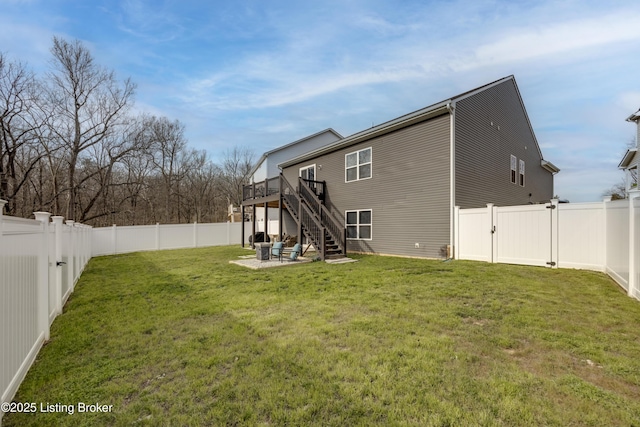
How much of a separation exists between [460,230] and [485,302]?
4943mm

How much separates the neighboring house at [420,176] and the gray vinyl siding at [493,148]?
37 millimetres

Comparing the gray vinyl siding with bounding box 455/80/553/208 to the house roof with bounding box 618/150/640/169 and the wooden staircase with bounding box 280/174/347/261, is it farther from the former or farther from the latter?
the wooden staircase with bounding box 280/174/347/261

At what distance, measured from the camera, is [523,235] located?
7.94 m

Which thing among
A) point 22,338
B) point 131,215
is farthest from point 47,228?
point 131,215

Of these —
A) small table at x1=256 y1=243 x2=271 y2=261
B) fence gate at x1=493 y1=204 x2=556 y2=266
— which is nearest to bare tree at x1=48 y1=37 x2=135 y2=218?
small table at x1=256 y1=243 x2=271 y2=261

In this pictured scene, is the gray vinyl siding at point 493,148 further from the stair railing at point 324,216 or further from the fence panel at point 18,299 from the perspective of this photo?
the fence panel at point 18,299

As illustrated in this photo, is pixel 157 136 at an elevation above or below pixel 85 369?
above

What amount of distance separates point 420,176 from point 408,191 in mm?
685

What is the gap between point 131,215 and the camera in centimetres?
2377

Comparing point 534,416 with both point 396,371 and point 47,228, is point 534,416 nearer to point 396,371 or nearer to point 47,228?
point 396,371

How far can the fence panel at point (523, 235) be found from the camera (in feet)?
24.8

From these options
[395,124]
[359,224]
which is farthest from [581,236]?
[359,224]

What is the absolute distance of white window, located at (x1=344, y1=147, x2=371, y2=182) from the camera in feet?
40.2

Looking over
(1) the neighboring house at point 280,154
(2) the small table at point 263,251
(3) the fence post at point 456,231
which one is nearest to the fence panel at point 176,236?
(1) the neighboring house at point 280,154
